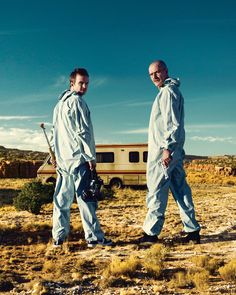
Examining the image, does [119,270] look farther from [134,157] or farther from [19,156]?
[19,156]

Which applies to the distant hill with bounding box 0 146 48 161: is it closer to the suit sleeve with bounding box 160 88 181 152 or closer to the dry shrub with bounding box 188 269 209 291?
the suit sleeve with bounding box 160 88 181 152

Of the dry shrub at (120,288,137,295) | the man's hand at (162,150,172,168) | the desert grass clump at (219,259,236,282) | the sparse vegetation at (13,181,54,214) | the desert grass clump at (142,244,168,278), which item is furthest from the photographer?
the sparse vegetation at (13,181,54,214)

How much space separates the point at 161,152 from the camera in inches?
258

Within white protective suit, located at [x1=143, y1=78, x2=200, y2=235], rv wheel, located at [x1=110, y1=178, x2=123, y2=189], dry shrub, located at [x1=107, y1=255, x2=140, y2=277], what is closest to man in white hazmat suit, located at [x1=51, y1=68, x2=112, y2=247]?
white protective suit, located at [x1=143, y1=78, x2=200, y2=235]

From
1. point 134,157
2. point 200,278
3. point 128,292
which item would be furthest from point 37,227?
point 134,157

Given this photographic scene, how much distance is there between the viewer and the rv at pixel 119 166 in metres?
23.0

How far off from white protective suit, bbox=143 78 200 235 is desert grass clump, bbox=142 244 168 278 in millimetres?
582

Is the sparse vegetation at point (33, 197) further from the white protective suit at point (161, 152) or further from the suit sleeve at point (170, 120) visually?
the suit sleeve at point (170, 120)

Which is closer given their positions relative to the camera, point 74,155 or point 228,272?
point 228,272

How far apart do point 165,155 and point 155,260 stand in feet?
5.20

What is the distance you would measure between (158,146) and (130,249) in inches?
64.7

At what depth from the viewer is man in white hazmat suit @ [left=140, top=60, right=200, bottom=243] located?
639 centimetres

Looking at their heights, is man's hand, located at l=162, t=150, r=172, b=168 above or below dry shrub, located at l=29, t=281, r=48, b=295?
above

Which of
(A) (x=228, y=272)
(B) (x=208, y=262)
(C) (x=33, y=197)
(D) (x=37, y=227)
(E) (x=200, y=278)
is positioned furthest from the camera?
(C) (x=33, y=197)
